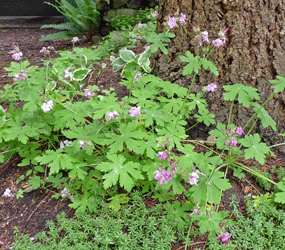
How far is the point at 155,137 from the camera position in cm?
214

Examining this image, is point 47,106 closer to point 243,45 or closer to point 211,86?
point 211,86

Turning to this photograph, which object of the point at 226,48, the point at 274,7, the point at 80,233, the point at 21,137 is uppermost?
the point at 274,7

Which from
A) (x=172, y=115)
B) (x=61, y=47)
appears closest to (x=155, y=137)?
(x=172, y=115)

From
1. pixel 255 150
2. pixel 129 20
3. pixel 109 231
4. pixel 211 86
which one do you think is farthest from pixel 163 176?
pixel 129 20

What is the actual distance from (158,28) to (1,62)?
390cm

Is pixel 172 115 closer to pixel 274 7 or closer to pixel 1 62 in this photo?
pixel 274 7

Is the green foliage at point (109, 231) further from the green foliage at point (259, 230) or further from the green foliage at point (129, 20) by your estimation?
the green foliage at point (129, 20)

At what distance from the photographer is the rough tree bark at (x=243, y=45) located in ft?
7.41

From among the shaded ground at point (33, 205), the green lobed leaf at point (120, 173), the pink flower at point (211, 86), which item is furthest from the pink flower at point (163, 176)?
the pink flower at point (211, 86)

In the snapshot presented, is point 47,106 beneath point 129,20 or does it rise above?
beneath

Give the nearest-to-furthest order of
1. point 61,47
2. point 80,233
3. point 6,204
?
point 80,233
point 6,204
point 61,47

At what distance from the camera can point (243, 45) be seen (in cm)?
235

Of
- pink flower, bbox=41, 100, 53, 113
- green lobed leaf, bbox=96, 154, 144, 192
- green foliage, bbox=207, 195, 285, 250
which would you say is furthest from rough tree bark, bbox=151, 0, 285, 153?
pink flower, bbox=41, 100, 53, 113

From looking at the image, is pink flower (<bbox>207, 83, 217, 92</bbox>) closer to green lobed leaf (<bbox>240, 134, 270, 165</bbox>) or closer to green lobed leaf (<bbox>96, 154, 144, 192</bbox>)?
green lobed leaf (<bbox>240, 134, 270, 165</bbox>)
